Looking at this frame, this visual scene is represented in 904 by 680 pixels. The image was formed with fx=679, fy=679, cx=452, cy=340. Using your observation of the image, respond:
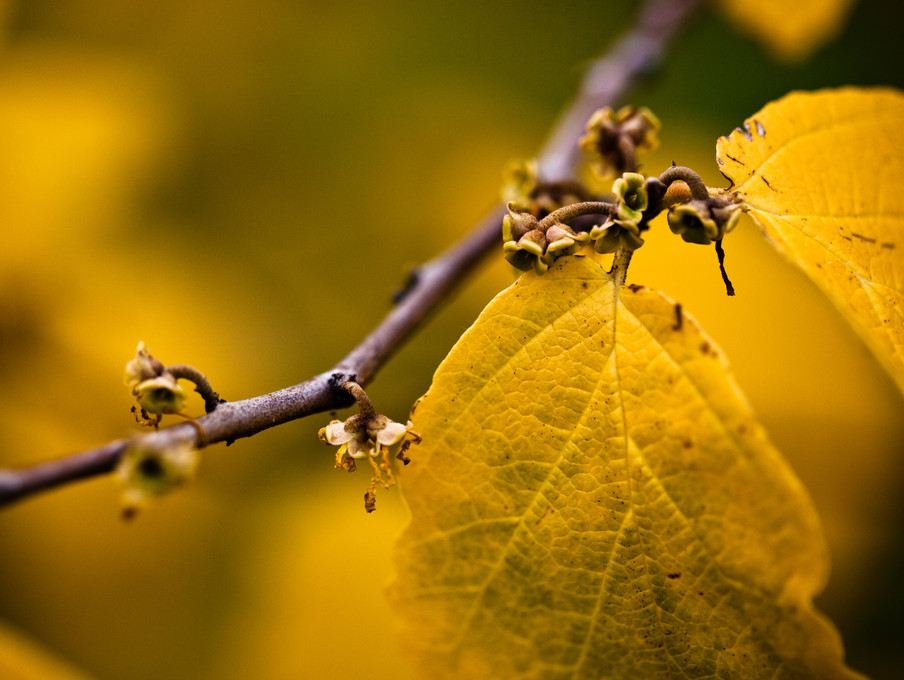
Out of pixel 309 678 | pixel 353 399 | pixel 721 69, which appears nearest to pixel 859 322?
pixel 353 399

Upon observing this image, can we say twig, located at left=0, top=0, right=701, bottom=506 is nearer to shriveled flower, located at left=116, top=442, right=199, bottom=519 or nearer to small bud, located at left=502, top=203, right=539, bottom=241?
shriveled flower, located at left=116, top=442, right=199, bottom=519

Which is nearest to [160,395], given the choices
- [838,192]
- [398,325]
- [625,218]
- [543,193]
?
[398,325]

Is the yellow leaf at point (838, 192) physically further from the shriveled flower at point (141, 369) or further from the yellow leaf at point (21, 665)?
the yellow leaf at point (21, 665)

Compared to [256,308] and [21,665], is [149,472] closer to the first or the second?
[21,665]

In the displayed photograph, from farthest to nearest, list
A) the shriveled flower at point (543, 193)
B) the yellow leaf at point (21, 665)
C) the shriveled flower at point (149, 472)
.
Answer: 1. the shriveled flower at point (543, 193)
2. the yellow leaf at point (21, 665)
3. the shriveled flower at point (149, 472)

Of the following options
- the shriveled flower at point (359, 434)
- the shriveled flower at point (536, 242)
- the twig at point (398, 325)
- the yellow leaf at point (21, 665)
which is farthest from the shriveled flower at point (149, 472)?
the yellow leaf at point (21, 665)

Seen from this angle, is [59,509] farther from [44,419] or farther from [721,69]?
[721,69]

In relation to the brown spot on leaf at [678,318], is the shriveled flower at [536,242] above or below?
above
